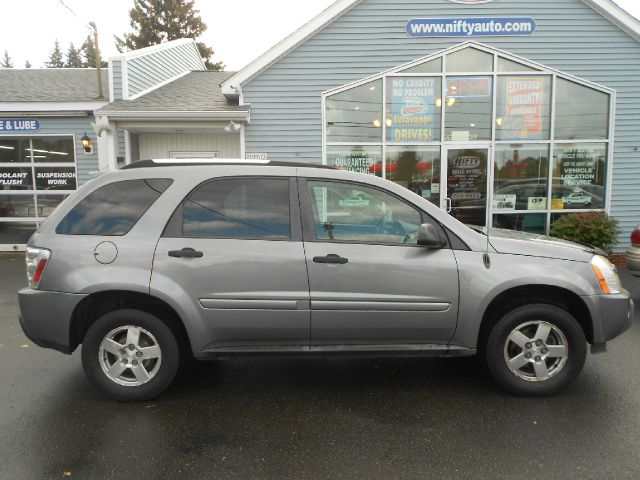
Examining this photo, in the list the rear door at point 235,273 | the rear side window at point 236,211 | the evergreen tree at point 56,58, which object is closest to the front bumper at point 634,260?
the rear door at point 235,273

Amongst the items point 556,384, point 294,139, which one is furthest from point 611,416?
point 294,139

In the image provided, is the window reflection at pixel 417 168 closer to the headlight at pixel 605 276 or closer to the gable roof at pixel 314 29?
the gable roof at pixel 314 29

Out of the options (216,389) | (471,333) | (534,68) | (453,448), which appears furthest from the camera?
(534,68)

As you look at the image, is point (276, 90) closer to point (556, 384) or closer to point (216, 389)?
point (216, 389)

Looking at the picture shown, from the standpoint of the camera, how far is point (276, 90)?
946cm

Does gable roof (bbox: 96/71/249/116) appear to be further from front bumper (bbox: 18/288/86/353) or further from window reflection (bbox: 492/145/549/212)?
front bumper (bbox: 18/288/86/353)

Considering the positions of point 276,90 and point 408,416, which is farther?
point 276,90

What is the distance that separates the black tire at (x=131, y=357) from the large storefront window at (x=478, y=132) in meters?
6.61

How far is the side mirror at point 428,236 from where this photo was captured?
11.3ft

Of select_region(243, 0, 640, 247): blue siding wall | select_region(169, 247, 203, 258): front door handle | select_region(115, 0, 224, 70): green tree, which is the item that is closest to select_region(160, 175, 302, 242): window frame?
select_region(169, 247, 203, 258): front door handle

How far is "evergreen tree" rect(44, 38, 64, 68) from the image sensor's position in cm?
7125

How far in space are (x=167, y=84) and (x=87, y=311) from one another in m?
10.3

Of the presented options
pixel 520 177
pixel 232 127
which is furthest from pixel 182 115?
pixel 520 177

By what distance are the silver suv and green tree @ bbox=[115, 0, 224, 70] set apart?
38314mm
